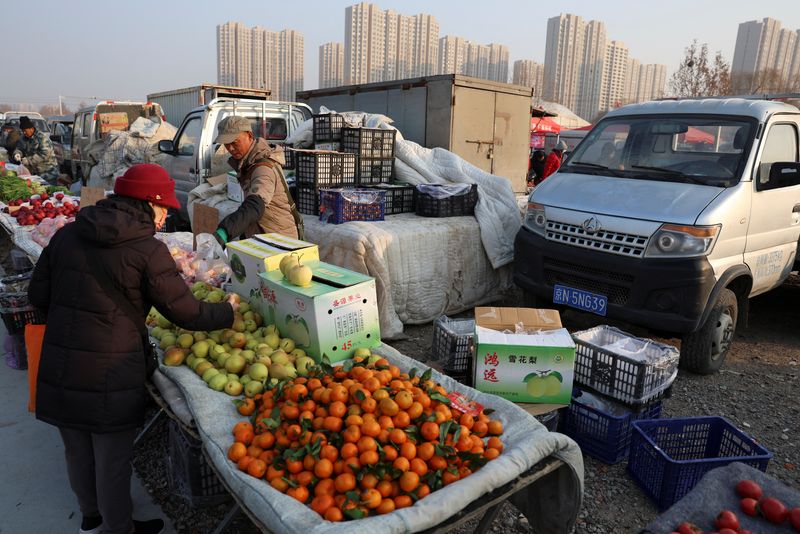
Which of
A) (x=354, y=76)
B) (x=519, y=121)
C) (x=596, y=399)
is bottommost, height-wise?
(x=596, y=399)

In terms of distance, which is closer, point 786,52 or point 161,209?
point 161,209

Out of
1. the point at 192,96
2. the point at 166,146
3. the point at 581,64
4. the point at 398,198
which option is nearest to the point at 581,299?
the point at 398,198

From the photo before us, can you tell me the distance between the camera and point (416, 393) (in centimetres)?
246

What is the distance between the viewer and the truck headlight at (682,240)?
4.19 metres

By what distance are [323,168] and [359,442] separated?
420 cm

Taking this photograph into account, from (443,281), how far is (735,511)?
12.6 feet

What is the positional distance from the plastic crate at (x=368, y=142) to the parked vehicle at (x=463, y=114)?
3.99 feet

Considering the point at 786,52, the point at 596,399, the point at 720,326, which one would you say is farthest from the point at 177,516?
the point at 786,52

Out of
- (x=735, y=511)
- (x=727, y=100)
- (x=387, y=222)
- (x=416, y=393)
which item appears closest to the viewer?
(x=735, y=511)

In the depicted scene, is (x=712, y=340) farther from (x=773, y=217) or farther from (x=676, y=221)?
(x=773, y=217)

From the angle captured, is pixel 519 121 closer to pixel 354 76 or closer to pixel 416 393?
pixel 416 393

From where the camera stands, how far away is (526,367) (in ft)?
11.2

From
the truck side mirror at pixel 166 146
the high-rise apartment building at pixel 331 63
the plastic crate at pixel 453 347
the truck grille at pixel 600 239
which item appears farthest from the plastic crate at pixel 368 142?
the high-rise apartment building at pixel 331 63

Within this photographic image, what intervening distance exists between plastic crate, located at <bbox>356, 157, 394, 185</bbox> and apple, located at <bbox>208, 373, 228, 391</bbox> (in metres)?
4.02
